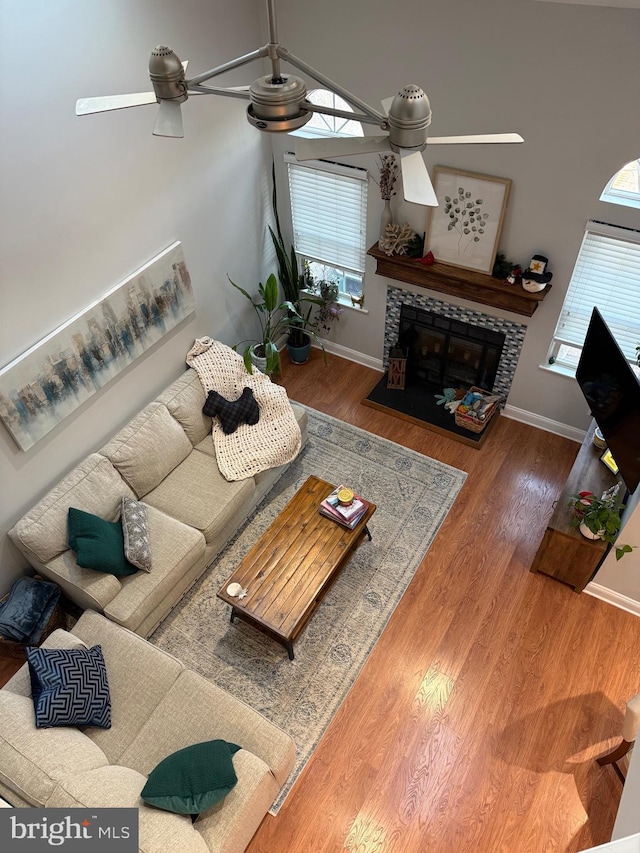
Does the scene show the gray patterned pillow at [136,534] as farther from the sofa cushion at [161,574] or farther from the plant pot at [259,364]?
the plant pot at [259,364]

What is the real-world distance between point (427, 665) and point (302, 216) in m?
4.04

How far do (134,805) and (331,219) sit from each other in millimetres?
4672

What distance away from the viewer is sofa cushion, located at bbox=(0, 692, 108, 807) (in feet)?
10.2

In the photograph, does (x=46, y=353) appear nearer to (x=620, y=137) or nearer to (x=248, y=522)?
(x=248, y=522)

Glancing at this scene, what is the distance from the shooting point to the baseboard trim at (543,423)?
5.58m

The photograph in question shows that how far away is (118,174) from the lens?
13.4 feet

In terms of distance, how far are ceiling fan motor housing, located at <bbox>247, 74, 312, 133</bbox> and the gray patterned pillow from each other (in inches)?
117

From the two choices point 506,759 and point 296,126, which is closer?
point 296,126

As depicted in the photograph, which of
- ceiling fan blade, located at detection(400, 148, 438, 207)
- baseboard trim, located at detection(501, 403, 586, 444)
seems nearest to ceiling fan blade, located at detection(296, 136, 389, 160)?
ceiling fan blade, located at detection(400, 148, 438, 207)

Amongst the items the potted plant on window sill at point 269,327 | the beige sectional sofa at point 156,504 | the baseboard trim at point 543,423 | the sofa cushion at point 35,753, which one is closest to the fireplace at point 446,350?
the baseboard trim at point 543,423

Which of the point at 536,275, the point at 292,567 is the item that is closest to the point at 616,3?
the point at 536,275

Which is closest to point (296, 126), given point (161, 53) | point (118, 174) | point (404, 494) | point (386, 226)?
point (161, 53)

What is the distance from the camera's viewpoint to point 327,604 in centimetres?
457

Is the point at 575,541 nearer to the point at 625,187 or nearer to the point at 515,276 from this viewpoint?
the point at 515,276
